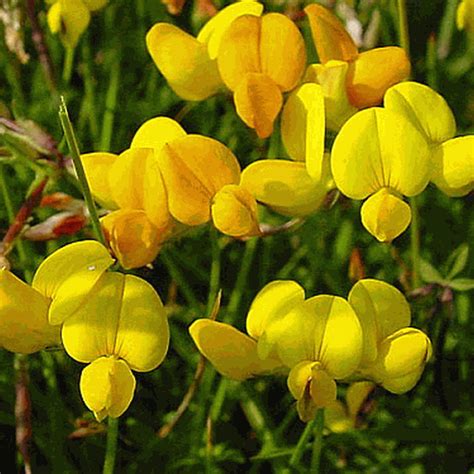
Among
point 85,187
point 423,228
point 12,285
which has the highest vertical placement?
point 85,187

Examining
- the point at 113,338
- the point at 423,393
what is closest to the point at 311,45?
the point at 423,393

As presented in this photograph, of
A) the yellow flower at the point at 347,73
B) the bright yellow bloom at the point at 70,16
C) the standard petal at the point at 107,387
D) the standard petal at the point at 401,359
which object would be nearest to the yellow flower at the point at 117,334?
the standard petal at the point at 107,387

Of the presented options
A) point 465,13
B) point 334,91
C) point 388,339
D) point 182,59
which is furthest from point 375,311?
point 465,13

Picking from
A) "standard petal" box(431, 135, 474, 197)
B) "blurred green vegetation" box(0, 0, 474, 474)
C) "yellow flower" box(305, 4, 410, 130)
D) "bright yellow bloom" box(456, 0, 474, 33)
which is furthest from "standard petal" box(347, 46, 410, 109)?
"bright yellow bloom" box(456, 0, 474, 33)

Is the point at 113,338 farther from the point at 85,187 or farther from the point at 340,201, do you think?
the point at 340,201

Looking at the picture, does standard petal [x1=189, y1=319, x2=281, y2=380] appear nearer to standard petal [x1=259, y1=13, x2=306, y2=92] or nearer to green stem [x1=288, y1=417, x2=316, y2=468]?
green stem [x1=288, y1=417, x2=316, y2=468]

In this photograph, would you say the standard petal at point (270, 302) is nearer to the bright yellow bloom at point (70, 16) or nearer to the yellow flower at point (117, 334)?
the yellow flower at point (117, 334)
